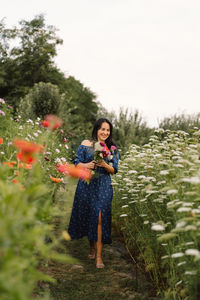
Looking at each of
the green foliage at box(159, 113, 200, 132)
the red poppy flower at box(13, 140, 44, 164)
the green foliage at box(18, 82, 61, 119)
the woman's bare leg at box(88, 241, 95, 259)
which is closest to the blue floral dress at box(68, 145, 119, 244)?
the woman's bare leg at box(88, 241, 95, 259)

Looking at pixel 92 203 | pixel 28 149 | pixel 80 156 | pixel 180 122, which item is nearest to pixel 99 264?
pixel 92 203

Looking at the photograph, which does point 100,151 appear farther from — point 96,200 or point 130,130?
point 130,130

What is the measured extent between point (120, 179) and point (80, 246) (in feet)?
3.88

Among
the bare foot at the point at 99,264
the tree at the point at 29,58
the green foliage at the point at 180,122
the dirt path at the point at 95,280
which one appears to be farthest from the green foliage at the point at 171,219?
the tree at the point at 29,58

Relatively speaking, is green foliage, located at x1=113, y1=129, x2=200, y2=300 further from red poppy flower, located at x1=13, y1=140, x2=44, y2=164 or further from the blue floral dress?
red poppy flower, located at x1=13, y1=140, x2=44, y2=164

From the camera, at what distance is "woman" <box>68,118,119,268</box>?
12.4 ft

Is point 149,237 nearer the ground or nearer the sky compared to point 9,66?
nearer the ground

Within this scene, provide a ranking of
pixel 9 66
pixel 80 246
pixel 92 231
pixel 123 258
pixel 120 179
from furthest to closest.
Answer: pixel 9 66, pixel 120 179, pixel 80 246, pixel 123 258, pixel 92 231

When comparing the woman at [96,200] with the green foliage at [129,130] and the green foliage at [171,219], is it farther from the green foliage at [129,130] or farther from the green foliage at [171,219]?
the green foliage at [129,130]

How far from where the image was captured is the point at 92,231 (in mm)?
3830

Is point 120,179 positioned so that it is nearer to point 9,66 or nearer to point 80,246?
point 80,246

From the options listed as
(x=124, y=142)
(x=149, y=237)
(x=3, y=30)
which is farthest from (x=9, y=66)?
(x=149, y=237)

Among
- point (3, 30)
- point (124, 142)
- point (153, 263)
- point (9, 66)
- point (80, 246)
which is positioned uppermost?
point (3, 30)

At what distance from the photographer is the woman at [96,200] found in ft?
12.4
